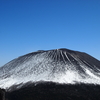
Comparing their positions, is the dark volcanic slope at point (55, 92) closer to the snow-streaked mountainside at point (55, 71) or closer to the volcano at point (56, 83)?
the volcano at point (56, 83)

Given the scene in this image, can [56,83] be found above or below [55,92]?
above

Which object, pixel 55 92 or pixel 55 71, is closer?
pixel 55 92

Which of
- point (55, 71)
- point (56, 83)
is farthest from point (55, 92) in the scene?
point (55, 71)

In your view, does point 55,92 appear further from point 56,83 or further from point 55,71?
point 55,71

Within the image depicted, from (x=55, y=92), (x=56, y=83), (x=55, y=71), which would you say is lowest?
(x=55, y=92)

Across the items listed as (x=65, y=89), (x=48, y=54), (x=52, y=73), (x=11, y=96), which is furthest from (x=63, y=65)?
(x=11, y=96)

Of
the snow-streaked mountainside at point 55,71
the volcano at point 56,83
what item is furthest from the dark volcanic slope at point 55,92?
the snow-streaked mountainside at point 55,71

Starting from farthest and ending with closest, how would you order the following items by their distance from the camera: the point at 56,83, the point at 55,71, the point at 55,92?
the point at 55,71
the point at 56,83
the point at 55,92

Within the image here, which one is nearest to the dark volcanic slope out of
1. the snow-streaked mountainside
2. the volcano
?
the volcano

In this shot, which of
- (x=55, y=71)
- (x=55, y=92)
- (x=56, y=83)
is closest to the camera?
(x=55, y=92)
